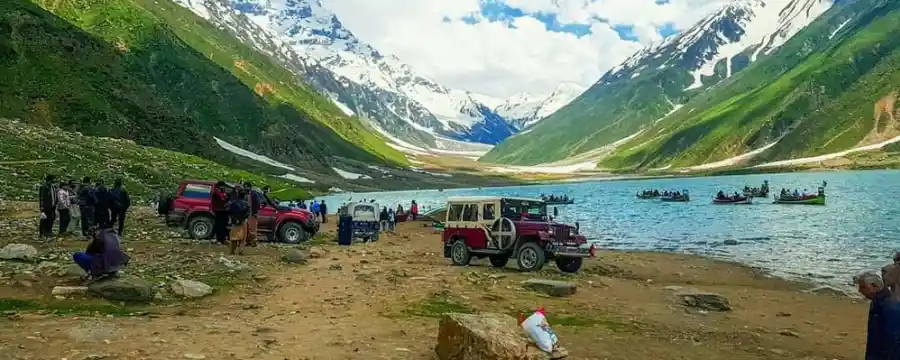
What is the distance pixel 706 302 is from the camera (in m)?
21.6

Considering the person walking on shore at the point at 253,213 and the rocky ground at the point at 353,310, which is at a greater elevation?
the person walking on shore at the point at 253,213

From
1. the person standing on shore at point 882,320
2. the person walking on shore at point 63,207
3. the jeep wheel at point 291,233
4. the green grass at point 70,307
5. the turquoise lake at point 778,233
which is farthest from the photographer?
the turquoise lake at point 778,233

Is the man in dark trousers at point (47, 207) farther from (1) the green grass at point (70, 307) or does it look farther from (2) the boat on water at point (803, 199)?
(2) the boat on water at point (803, 199)

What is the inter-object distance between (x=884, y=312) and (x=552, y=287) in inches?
461

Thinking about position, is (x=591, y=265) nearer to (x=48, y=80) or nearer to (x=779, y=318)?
(x=779, y=318)

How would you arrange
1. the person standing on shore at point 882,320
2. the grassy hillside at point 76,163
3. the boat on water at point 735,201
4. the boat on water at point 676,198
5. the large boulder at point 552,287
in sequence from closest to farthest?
the person standing on shore at point 882,320 → the large boulder at point 552,287 → the grassy hillside at point 76,163 → the boat on water at point 735,201 → the boat on water at point 676,198

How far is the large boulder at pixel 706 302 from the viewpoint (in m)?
21.4

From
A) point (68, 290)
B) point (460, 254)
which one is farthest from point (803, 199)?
point (68, 290)

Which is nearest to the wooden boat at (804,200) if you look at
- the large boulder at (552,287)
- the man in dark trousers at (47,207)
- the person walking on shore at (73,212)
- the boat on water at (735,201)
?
the boat on water at (735,201)

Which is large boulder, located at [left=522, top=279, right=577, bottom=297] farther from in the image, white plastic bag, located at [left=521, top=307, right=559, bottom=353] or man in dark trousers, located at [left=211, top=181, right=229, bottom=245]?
man in dark trousers, located at [left=211, top=181, right=229, bottom=245]

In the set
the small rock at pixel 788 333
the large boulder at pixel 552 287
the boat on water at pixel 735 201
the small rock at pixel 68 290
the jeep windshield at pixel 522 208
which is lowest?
the small rock at pixel 788 333

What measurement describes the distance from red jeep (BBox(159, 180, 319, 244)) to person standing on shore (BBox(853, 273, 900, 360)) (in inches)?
986

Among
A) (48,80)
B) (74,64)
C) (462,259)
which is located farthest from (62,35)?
(462,259)

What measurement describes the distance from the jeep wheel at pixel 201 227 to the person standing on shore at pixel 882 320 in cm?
2635
